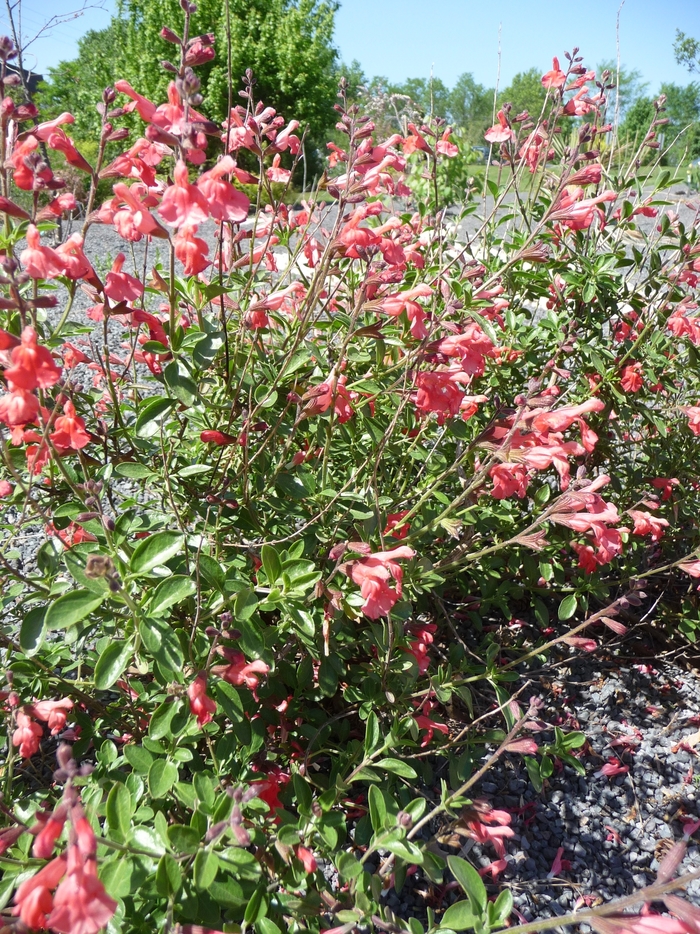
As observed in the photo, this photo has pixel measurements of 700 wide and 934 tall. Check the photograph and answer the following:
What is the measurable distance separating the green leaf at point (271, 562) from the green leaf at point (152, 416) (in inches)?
Result: 16.2

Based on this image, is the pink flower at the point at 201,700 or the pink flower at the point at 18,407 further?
the pink flower at the point at 201,700

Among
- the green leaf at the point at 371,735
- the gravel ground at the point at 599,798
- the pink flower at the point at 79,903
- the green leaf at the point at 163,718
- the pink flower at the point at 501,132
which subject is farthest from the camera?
the pink flower at the point at 501,132

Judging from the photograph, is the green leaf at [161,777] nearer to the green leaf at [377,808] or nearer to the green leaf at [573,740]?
the green leaf at [377,808]

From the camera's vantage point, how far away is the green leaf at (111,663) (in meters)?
1.32

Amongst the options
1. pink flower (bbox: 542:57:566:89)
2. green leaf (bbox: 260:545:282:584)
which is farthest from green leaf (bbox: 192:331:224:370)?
pink flower (bbox: 542:57:566:89)

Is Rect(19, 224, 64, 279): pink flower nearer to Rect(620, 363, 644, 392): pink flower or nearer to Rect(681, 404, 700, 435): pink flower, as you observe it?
Rect(620, 363, 644, 392): pink flower

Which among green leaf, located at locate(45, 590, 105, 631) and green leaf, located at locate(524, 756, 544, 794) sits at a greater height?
green leaf, located at locate(45, 590, 105, 631)

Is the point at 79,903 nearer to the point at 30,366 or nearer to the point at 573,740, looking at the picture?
the point at 30,366

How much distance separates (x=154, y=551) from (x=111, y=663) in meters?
0.25

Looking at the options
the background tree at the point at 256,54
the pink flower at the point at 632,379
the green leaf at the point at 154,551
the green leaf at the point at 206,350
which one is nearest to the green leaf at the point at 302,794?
the green leaf at the point at 154,551

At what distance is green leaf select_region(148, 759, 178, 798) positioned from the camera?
4.32 ft

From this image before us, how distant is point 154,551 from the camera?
1.35 m

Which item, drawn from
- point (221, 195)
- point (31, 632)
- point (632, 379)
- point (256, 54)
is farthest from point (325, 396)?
point (256, 54)

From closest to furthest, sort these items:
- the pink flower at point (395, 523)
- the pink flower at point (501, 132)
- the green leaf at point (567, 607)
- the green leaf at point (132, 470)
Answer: the green leaf at point (132, 470) → the pink flower at point (395, 523) → the green leaf at point (567, 607) → the pink flower at point (501, 132)
